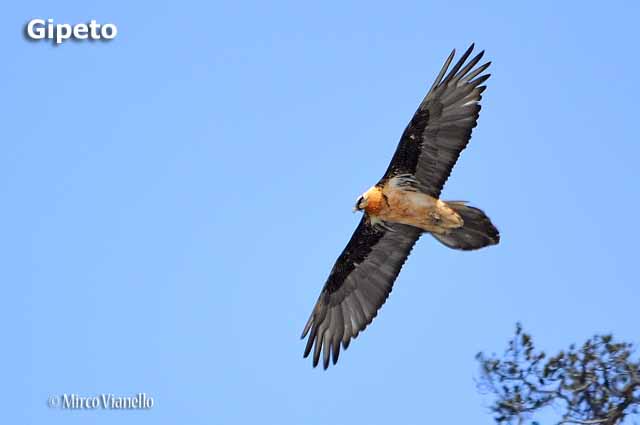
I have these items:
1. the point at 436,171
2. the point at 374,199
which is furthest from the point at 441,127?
the point at 374,199

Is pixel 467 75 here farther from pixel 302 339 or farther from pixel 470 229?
pixel 302 339

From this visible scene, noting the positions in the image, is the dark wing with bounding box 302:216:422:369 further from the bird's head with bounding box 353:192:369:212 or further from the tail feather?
the tail feather

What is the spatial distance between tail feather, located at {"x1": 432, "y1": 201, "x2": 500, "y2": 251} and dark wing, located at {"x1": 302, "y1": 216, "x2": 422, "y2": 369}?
1.40 m

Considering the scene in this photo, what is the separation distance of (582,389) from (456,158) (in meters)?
3.50

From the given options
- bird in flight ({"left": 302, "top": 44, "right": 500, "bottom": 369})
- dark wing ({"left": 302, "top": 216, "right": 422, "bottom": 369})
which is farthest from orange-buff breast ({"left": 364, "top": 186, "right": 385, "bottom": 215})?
dark wing ({"left": 302, "top": 216, "right": 422, "bottom": 369})

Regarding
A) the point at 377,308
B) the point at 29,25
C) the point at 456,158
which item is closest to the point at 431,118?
the point at 456,158

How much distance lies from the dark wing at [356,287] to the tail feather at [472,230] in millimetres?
1397

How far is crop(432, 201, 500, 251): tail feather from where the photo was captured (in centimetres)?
1563

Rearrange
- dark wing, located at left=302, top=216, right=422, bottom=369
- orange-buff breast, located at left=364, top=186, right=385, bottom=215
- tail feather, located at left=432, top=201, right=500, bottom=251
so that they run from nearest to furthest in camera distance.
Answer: tail feather, located at left=432, top=201, right=500, bottom=251 < orange-buff breast, located at left=364, top=186, right=385, bottom=215 < dark wing, located at left=302, top=216, right=422, bottom=369

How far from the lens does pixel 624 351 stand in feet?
48.2

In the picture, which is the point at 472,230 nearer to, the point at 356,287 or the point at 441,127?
the point at 441,127

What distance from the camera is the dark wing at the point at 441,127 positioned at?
15.9 metres

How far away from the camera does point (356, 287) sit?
17609 mm

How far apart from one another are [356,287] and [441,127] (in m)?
2.94
